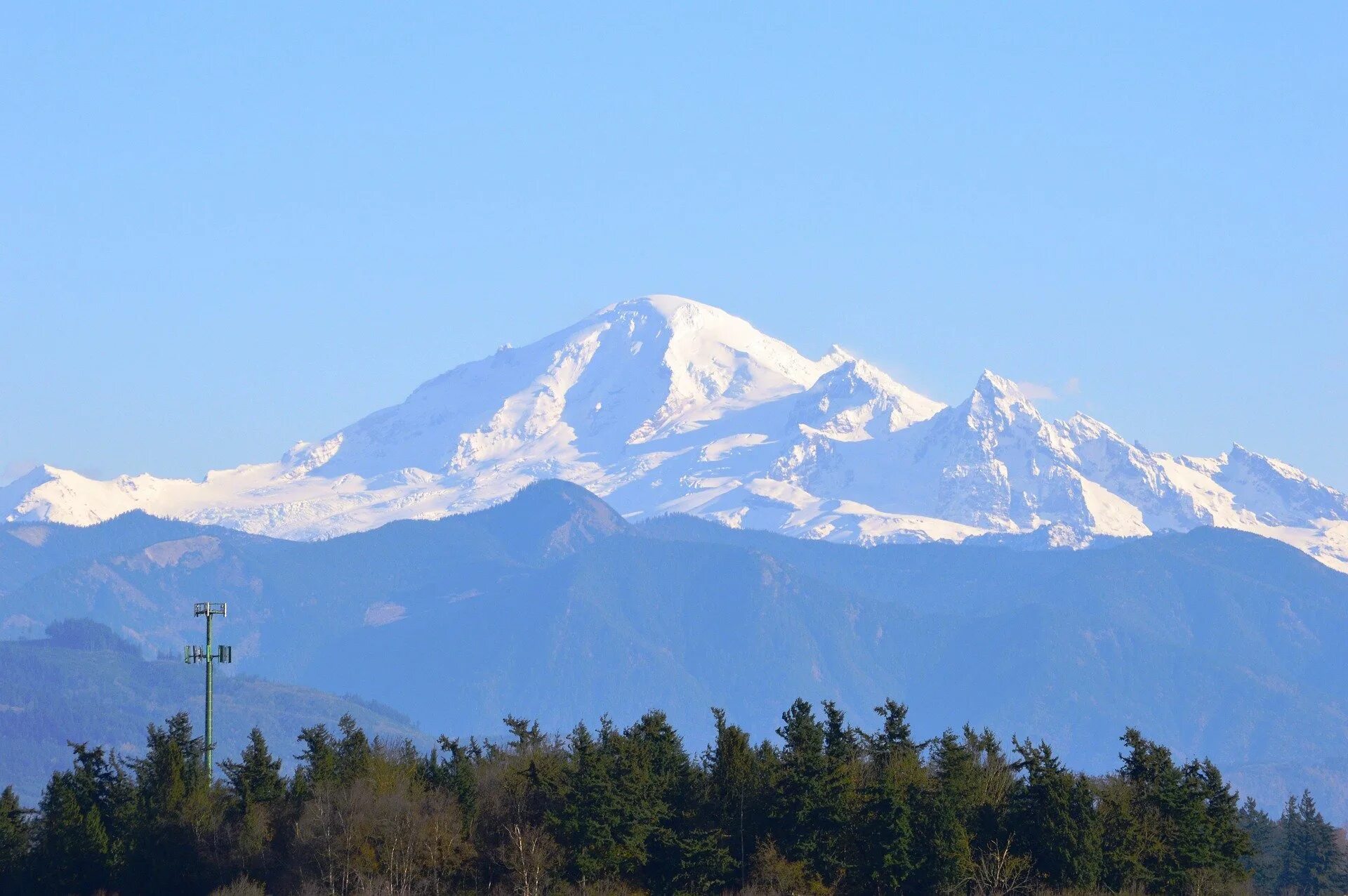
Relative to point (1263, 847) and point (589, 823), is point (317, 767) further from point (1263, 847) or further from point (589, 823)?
point (1263, 847)

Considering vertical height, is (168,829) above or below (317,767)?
below

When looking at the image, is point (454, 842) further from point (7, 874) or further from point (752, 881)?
point (7, 874)

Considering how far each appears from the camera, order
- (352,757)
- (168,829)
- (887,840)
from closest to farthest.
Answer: (887,840) → (168,829) → (352,757)

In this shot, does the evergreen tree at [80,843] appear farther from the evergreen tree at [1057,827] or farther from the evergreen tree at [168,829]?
the evergreen tree at [1057,827]

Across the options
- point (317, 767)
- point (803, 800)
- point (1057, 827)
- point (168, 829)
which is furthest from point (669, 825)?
point (168, 829)

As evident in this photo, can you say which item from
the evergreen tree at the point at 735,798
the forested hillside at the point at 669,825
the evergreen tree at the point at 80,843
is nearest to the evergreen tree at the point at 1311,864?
the forested hillside at the point at 669,825

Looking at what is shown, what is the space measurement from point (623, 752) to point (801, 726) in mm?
8420

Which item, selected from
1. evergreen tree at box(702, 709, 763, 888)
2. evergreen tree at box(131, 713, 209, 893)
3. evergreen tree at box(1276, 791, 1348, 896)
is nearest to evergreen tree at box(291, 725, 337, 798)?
evergreen tree at box(131, 713, 209, 893)

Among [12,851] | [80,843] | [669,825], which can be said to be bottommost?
[669,825]

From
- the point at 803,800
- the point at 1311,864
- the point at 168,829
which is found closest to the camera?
the point at 803,800

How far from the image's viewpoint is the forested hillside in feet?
325

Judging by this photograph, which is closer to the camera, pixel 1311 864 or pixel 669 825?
pixel 669 825

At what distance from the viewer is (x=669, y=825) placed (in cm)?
10400

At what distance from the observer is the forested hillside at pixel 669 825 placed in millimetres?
98938
